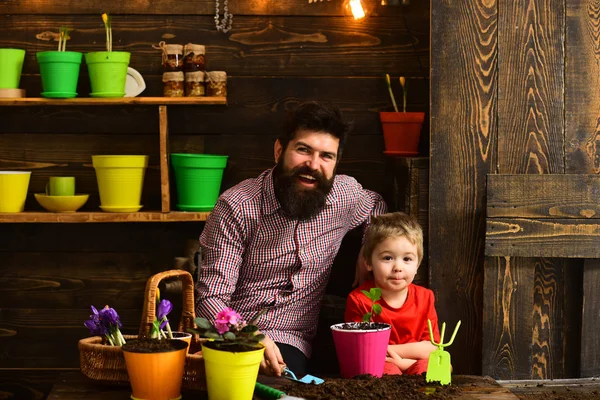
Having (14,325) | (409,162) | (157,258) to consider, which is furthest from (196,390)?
(14,325)

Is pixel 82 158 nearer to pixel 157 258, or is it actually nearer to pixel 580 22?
pixel 157 258

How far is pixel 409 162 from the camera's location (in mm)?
2811

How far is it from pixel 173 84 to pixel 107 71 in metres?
0.25

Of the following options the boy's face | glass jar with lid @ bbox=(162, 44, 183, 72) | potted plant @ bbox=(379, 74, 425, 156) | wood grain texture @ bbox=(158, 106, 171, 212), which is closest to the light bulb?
potted plant @ bbox=(379, 74, 425, 156)

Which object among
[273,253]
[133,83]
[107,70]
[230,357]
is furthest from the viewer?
[133,83]

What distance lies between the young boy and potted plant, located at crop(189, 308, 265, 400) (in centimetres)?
73

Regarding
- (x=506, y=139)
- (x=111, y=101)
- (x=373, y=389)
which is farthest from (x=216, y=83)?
(x=373, y=389)

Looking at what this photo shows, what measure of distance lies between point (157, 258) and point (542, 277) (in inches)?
60.7

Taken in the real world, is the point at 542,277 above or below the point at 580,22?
below

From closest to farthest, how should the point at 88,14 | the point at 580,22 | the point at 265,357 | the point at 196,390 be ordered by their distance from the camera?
the point at 196,390, the point at 265,357, the point at 580,22, the point at 88,14

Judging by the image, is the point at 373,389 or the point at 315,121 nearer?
the point at 373,389

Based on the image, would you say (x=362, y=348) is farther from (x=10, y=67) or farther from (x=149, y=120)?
(x=10, y=67)

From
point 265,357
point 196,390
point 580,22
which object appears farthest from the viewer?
point 580,22

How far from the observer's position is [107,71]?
117 inches
